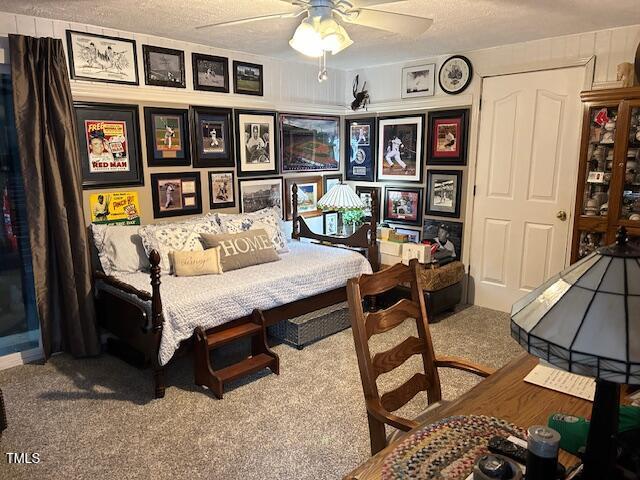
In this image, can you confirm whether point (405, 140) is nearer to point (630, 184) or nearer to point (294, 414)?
point (630, 184)

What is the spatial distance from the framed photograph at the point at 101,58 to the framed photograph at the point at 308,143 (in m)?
1.46

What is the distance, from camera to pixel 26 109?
9.72ft

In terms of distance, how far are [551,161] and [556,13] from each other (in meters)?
1.23

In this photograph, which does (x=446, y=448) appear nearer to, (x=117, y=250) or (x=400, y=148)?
(x=117, y=250)

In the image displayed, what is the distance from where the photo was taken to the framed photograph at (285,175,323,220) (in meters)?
4.69

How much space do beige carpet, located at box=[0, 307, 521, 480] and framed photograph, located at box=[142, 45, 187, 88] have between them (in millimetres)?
2122

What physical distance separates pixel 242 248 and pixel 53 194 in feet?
4.30

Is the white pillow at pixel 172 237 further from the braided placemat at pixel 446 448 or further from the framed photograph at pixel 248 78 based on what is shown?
the braided placemat at pixel 446 448

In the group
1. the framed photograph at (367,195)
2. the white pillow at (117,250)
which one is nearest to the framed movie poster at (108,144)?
the white pillow at (117,250)

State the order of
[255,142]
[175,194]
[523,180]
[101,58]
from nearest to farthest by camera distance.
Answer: [101,58]
[175,194]
[523,180]
[255,142]

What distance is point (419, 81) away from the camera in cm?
447

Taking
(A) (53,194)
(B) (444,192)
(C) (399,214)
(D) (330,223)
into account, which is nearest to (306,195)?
(D) (330,223)

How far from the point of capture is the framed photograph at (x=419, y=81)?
4386 millimetres

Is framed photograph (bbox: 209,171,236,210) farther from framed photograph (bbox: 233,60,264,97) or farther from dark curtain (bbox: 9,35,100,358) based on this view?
dark curtain (bbox: 9,35,100,358)
